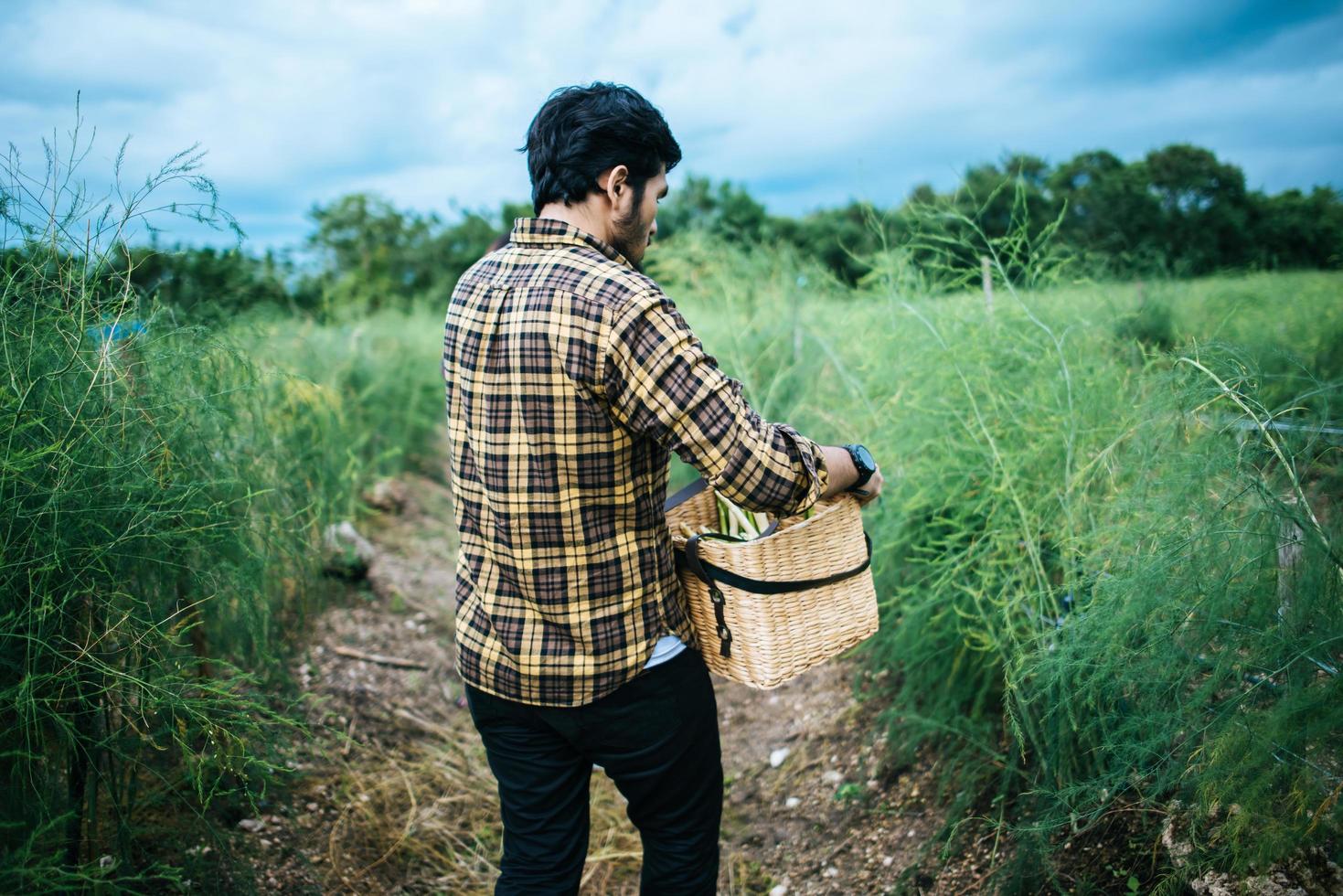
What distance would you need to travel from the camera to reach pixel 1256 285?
435 centimetres

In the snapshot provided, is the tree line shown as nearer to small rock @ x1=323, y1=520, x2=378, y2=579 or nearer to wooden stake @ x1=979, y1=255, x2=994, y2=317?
wooden stake @ x1=979, y1=255, x2=994, y2=317

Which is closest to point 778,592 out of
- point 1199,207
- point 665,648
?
point 665,648

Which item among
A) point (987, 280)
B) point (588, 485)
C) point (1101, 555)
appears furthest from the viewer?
point (987, 280)

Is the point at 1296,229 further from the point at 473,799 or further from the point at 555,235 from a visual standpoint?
the point at 473,799

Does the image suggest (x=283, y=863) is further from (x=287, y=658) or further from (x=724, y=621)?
(x=724, y=621)

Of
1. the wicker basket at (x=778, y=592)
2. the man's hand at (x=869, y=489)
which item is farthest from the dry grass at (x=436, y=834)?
the man's hand at (x=869, y=489)

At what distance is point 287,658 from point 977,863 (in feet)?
8.42

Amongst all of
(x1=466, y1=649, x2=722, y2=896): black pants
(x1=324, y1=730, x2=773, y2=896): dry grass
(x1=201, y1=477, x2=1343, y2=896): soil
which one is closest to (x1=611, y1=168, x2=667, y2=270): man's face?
(x1=466, y1=649, x2=722, y2=896): black pants

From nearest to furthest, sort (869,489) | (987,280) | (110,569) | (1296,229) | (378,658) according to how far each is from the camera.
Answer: (869,489) → (110,569) → (987,280) → (378,658) → (1296,229)

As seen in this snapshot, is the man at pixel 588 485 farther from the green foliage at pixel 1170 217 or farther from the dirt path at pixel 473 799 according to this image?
the green foliage at pixel 1170 217

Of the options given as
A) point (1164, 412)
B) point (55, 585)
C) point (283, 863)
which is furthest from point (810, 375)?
point (55, 585)

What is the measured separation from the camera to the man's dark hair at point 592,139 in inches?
60.0

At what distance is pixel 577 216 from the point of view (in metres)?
1.58

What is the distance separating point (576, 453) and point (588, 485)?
0.22 ft
